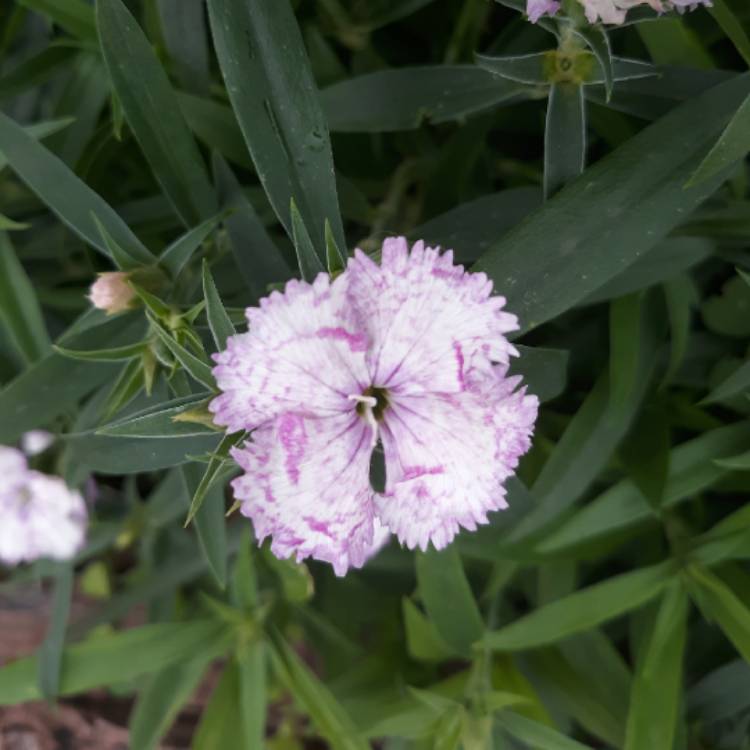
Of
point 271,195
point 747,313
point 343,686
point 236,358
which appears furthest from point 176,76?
point 343,686

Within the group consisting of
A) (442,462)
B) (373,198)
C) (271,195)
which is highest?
(373,198)

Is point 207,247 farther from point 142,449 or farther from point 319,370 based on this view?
point 319,370

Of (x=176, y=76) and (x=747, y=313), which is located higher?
(x=176, y=76)

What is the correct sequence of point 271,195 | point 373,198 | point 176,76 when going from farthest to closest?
point 373,198
point 176,76
point 271,195

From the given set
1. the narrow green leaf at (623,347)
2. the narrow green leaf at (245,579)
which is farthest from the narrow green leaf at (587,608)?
the narrow green leaf at (245,579)

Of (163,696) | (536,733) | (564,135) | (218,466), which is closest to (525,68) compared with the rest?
(564,135)

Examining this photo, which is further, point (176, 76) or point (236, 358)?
point (176, 76)

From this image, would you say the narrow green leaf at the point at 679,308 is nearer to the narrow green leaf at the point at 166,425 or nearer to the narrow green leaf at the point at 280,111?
the narrow green leaf at the point at 280,111
